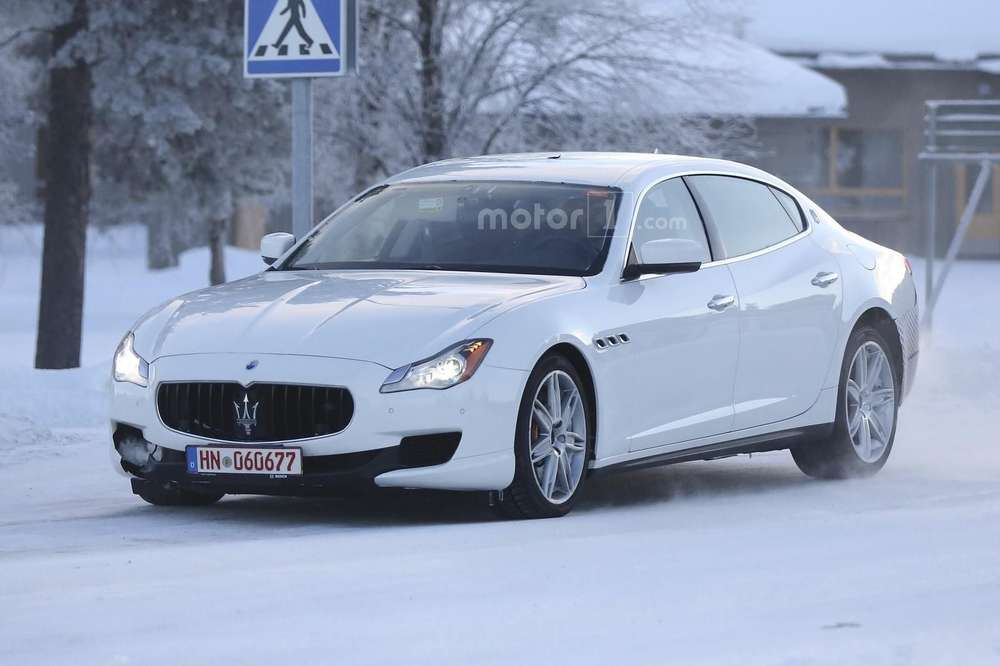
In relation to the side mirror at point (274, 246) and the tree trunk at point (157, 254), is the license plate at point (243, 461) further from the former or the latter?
the tree trunk at point (157, 254)

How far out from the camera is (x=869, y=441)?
980cm

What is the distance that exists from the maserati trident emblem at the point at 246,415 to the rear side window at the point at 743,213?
2.55 meters

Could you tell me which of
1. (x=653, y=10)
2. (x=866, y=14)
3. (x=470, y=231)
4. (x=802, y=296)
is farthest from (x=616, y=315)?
(x=866, y=14)

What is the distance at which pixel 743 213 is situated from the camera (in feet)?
30.5

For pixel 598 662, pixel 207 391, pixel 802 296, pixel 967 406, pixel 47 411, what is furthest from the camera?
pixel 967 406

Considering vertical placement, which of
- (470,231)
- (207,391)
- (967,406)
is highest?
(470,231)

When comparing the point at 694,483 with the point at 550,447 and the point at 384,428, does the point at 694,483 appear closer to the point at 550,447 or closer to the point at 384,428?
the point at 550,447

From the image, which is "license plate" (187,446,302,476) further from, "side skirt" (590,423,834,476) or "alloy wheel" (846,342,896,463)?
"alloy wheel" (846,342,896,463)

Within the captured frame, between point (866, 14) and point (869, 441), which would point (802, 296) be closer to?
point (869, 441)

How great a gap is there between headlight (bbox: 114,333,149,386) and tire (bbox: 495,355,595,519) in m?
1.50

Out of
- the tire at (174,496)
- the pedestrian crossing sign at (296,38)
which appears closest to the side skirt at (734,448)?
the tire at (174,496)

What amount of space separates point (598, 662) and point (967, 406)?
8.90 m

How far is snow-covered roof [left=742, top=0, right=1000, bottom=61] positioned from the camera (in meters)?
37.5

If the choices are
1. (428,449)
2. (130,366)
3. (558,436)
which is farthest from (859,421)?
(130,366)
